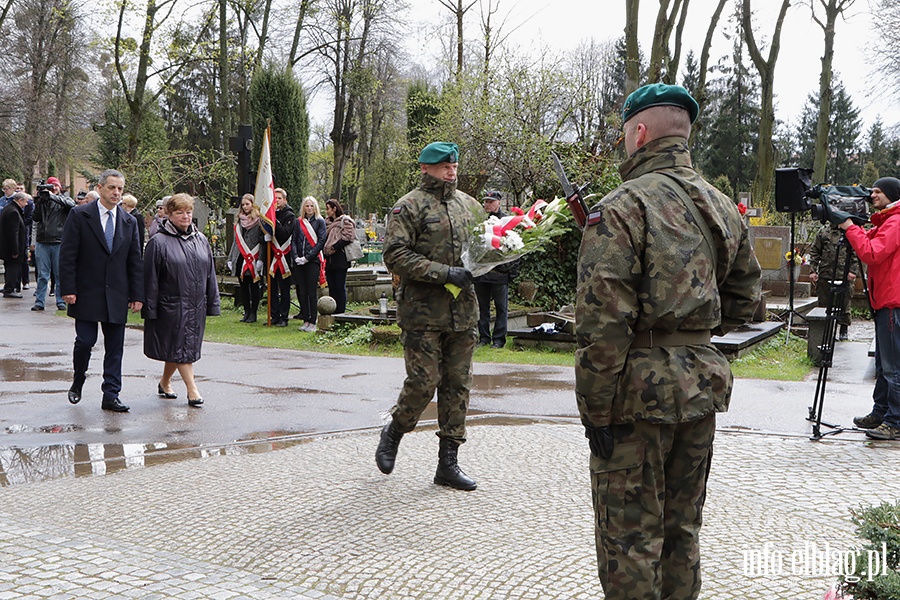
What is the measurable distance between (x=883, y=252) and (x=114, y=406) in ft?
22.2

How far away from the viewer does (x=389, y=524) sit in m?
5.07

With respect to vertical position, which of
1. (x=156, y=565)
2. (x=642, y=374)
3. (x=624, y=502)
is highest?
(x=642, y=374)

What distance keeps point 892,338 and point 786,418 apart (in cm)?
131

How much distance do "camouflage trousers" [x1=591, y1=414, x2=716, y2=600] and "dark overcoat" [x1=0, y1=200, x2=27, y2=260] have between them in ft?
58.4

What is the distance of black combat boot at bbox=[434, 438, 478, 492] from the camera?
5.78m

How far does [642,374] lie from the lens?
10.5 feet

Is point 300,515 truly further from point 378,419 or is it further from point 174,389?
point 174,389

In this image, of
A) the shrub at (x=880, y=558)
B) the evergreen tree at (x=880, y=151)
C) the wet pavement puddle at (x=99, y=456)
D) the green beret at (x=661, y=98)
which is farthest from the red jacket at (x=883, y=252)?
the evergreen tree at (x=880, y=151)

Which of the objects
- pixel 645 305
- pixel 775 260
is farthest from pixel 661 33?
pixel 645 305

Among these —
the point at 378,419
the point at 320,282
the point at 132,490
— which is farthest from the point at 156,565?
the point at 320,282

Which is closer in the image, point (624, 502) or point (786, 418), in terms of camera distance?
point (624, 502)

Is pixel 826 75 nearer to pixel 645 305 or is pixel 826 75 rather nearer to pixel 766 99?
pixel 766 99

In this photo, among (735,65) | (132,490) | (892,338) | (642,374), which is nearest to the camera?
(642,374)

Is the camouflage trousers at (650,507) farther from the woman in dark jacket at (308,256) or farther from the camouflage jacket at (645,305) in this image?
the woman in dark jacket at (308,256)
